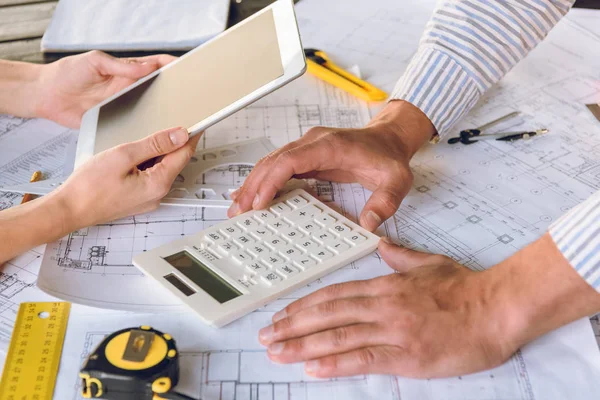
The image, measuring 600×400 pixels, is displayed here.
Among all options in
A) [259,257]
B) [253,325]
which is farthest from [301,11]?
[253,325]

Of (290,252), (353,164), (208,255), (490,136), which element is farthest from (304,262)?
(490,136)

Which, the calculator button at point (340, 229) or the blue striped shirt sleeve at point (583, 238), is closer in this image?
the blue striped shirt sleeve at point (583, 238)

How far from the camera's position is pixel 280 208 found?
997mm

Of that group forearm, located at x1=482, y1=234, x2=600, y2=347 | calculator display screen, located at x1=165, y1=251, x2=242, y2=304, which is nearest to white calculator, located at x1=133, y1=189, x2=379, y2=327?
calculator display screen, located at x1=165, y1=251, x2=242, y2=304

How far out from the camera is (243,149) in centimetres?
118

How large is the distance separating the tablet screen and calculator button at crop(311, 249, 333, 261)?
0.25m

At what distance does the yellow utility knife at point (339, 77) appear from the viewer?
131 centimetres

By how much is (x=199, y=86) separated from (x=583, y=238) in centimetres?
60

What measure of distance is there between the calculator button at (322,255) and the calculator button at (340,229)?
5 centimetres

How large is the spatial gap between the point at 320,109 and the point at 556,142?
0.43 metres

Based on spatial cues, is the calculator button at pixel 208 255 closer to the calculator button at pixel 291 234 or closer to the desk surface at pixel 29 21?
the calculator button at pixel 291 234

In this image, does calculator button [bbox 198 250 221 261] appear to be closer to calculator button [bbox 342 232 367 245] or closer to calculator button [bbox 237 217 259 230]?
calculator button [bbox 237 217 259 230]

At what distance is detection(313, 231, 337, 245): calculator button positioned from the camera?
3.05 feet

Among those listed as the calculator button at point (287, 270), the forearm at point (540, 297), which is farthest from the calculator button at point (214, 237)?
the forearm at point (540, 297)
